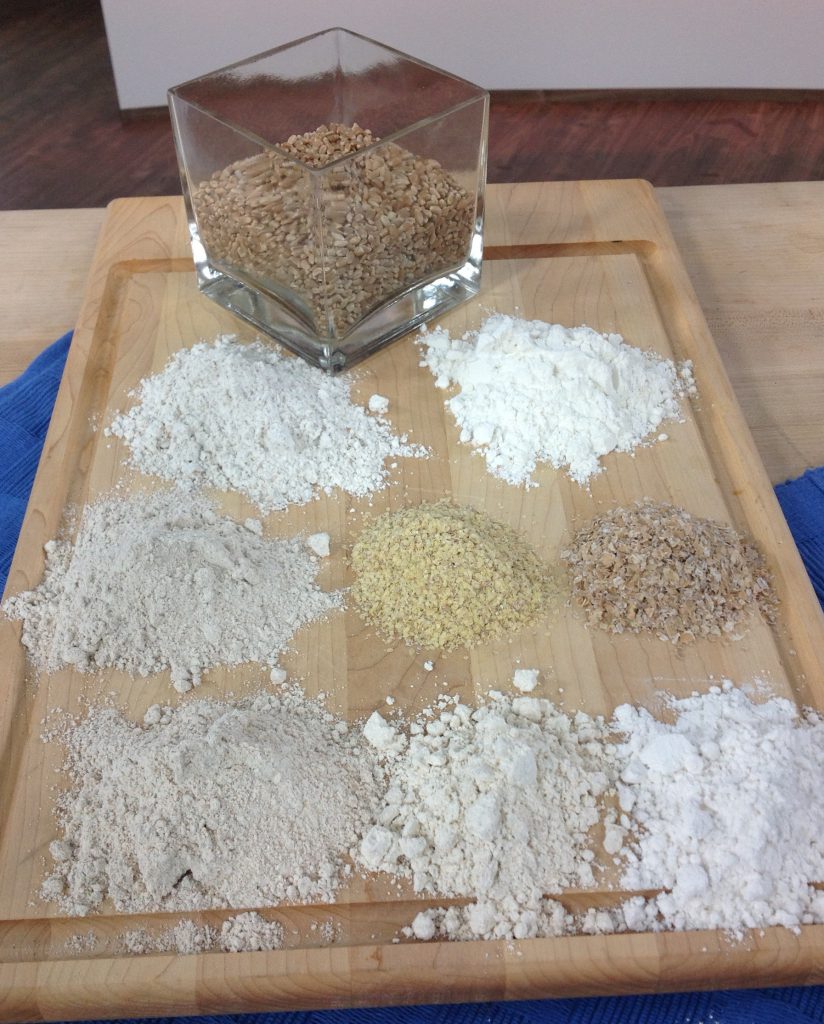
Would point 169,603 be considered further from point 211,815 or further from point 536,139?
point 536,139

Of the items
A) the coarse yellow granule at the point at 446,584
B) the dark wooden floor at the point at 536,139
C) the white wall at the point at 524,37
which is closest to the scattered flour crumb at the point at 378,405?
the coarse yellow granule at the point at 446,584

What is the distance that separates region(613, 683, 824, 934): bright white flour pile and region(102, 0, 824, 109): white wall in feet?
6.01

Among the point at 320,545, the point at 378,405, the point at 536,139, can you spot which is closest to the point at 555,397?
the point at 378,405

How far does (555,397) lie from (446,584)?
259 mm

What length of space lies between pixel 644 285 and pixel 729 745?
2.10 feet

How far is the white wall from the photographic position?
2109mm

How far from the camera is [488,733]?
77cm

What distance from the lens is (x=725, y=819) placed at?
0.72 metres

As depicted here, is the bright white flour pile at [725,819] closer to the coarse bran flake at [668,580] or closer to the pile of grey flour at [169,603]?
the coarse bran flake at [668,580]

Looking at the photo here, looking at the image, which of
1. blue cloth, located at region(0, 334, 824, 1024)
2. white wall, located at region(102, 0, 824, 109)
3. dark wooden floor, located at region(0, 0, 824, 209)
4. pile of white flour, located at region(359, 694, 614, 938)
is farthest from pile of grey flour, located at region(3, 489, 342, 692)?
white wall, located at region(102, 0, 824, 109)

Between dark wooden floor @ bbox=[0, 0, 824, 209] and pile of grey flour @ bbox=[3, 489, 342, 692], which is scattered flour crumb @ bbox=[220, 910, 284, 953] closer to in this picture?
pile of grey flour @ bbox=[3, 489, 342, 692]

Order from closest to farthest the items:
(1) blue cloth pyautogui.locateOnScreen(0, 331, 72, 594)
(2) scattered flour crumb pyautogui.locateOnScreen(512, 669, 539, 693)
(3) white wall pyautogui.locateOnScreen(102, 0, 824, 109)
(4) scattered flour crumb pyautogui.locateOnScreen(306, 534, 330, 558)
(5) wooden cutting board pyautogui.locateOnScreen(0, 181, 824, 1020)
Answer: (5) wooden cutting board pyautogui.locateOnScreen(0, 181, 824, 1020)
(2) scattered flour crumb pyautogui.locateOnScreen(512, 669, 539, 693)
(4) scattered flour crumb pyautogui.locateOnScreen(306, 534, 330, 558)
(1) blue cloth pyautogui.locateOnScreen(0, 331, 72, 594)
(3) white wall pyautogui.locateOnScreen(102, 0, 824, 109)

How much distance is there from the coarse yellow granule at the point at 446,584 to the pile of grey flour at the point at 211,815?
0.13 metres

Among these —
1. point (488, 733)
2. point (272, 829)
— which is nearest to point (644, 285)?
point (488, 733)
